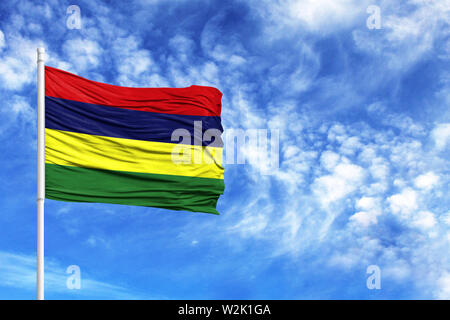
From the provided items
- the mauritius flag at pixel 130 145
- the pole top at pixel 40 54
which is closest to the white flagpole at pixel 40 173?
the pole top at pixel 40 54

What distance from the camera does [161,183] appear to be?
13.4m

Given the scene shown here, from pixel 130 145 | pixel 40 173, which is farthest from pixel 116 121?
pixel 40 173

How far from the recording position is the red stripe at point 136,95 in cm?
1241

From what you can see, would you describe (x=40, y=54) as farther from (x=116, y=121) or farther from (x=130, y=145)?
(x=130, y=145)

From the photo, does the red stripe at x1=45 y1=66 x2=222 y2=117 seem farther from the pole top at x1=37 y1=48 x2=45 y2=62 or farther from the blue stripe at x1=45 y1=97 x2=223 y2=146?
the pole top at x1=37 y1=48 x2=45 y2=62

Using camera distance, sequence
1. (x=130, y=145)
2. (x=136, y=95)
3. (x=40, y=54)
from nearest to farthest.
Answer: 1. (x=40, y=54)
2. (x=130, y=145)
3. (x=136, y=95)

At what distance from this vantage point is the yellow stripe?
1215 centimetres

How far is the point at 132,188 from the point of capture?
42.4 feet

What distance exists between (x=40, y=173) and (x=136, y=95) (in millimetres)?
3649

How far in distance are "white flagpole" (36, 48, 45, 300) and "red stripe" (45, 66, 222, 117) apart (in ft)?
1.71

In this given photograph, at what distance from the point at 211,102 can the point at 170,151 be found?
208 centimetres

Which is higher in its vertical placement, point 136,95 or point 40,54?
point 40,54

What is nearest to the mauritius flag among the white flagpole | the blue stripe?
the blue stripe
